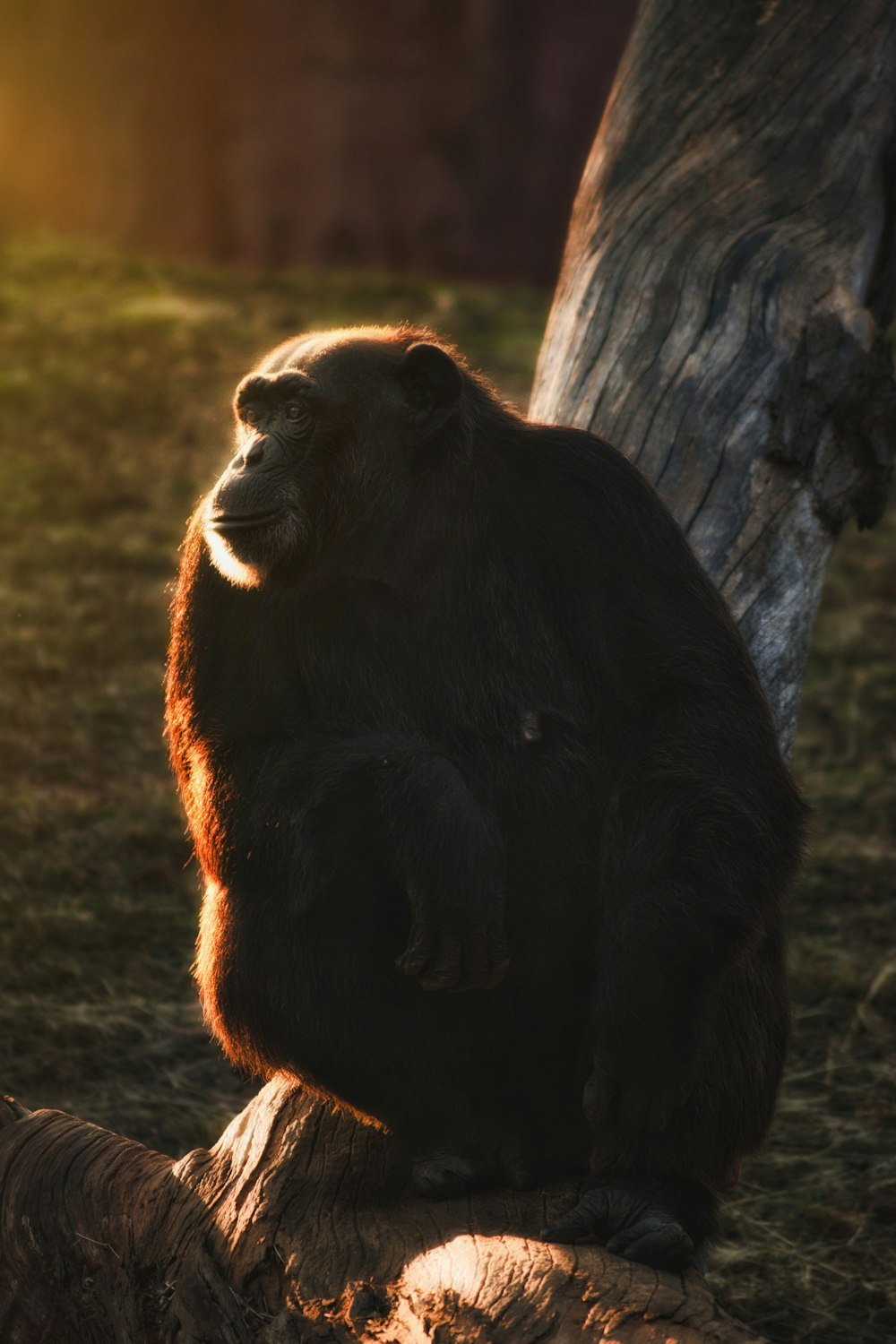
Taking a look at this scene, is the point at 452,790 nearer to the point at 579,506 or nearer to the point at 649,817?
the point at 649,817

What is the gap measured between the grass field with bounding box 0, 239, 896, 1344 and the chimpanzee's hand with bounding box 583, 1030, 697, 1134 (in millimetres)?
1167

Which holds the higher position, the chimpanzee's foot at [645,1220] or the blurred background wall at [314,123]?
the blurred background wall at [314,123]

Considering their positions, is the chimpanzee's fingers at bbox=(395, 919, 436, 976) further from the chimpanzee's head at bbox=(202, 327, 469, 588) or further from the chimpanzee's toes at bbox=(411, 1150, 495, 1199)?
the chimpanzee's head at bbox=(202, 327, 469, 588)

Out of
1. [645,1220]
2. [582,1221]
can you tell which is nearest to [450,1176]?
[582,1221]

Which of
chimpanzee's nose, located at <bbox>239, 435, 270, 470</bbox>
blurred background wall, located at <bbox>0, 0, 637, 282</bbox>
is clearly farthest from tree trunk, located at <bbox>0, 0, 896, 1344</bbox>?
blurred background wall, located at <bbox>0, 0, 637, 282</bbox>

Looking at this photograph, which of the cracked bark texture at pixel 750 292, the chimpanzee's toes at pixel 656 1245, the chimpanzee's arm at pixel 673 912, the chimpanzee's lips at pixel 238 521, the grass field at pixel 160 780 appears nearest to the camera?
the chimpanzee's toes at pixel 656 1245

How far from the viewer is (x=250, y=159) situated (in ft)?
39.4

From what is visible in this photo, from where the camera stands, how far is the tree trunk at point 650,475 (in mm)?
2738

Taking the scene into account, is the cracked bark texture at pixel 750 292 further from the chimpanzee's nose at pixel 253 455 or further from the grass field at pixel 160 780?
the grass field at pixel 160 780

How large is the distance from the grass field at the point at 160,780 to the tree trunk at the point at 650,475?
1053 mm

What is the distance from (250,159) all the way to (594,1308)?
36.3ft

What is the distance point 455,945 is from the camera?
9.55ft

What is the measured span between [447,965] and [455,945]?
0.04 m

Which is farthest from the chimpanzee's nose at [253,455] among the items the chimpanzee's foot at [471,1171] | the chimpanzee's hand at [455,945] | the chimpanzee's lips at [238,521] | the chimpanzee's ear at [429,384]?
the chimpanzee's foot at [471,1171]
